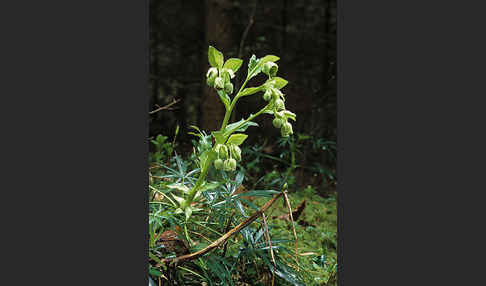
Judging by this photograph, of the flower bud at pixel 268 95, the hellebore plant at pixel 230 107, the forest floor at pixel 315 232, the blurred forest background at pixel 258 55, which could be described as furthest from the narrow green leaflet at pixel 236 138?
the blurred forest background at pixel 258 55

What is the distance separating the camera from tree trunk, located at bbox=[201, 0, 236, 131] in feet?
5.34

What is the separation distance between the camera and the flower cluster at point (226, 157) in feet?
3.16

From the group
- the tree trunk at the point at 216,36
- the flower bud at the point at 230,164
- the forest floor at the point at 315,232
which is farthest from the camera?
the tree trunk at the point at 216,36

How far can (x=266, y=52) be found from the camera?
184 centimetres

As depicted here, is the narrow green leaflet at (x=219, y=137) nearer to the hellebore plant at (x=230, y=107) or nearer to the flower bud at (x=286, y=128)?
the hellebore plant at (x=230, y=107)

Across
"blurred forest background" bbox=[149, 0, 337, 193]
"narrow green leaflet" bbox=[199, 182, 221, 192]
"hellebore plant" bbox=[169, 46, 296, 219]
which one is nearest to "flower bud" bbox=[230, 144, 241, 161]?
"hellebore plant" bbox=[169, 46, 296, 219]

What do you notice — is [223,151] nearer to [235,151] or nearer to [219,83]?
[235,151]

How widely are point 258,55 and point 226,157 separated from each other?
0.92 meters

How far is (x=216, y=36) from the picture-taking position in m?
1.78

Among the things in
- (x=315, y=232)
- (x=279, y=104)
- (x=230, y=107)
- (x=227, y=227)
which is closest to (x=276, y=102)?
(x=279, y=104)

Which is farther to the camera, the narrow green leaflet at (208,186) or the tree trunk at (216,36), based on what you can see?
the tree trunk at (216,36)

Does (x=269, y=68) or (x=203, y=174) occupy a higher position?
(x=269, y=68)

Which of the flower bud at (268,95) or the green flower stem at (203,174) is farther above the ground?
the flower bud at (268,95)

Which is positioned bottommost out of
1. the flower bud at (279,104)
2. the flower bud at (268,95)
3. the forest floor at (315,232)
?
the forest floor at (315,232)
